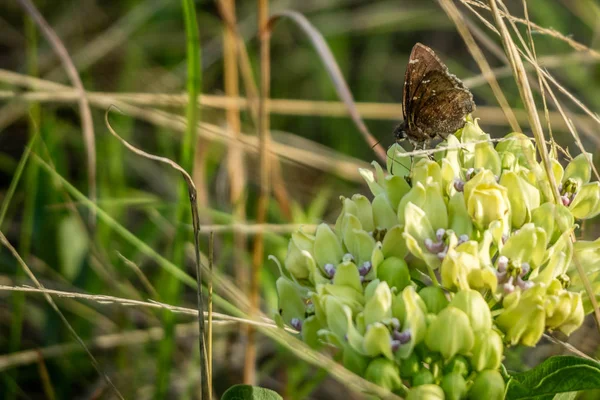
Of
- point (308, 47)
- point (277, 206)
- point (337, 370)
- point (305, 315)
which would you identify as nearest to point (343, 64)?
point (308, 47)

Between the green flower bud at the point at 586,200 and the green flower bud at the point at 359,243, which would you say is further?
the green flower bud at the point at 586,200

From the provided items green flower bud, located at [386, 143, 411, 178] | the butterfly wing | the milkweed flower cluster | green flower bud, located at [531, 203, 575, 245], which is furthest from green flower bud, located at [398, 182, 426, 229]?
the butterfly wing

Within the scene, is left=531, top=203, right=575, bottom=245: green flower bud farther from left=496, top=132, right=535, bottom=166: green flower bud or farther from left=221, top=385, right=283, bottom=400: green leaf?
left=221, top=385, right=283, bottom=400: green leaf

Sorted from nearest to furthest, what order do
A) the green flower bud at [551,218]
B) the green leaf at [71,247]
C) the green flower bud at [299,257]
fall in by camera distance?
1. the green flower bud at [551,218]
2. the green flower bud at [299,257]
3. the green leaf at [71,247]

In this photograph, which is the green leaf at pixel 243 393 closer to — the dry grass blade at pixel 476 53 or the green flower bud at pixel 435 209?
the green flower bud at pixel 435 209

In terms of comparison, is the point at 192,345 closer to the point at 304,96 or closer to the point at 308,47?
the point at 304,96

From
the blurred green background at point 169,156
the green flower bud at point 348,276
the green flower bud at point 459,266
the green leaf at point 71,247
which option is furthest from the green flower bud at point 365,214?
the green leaf at point 71,247

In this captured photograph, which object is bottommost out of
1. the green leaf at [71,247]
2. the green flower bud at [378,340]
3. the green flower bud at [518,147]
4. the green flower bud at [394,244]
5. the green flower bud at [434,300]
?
the green leaf at [71,247]

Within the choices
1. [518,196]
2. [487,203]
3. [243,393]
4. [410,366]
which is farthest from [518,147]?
[243,393]
